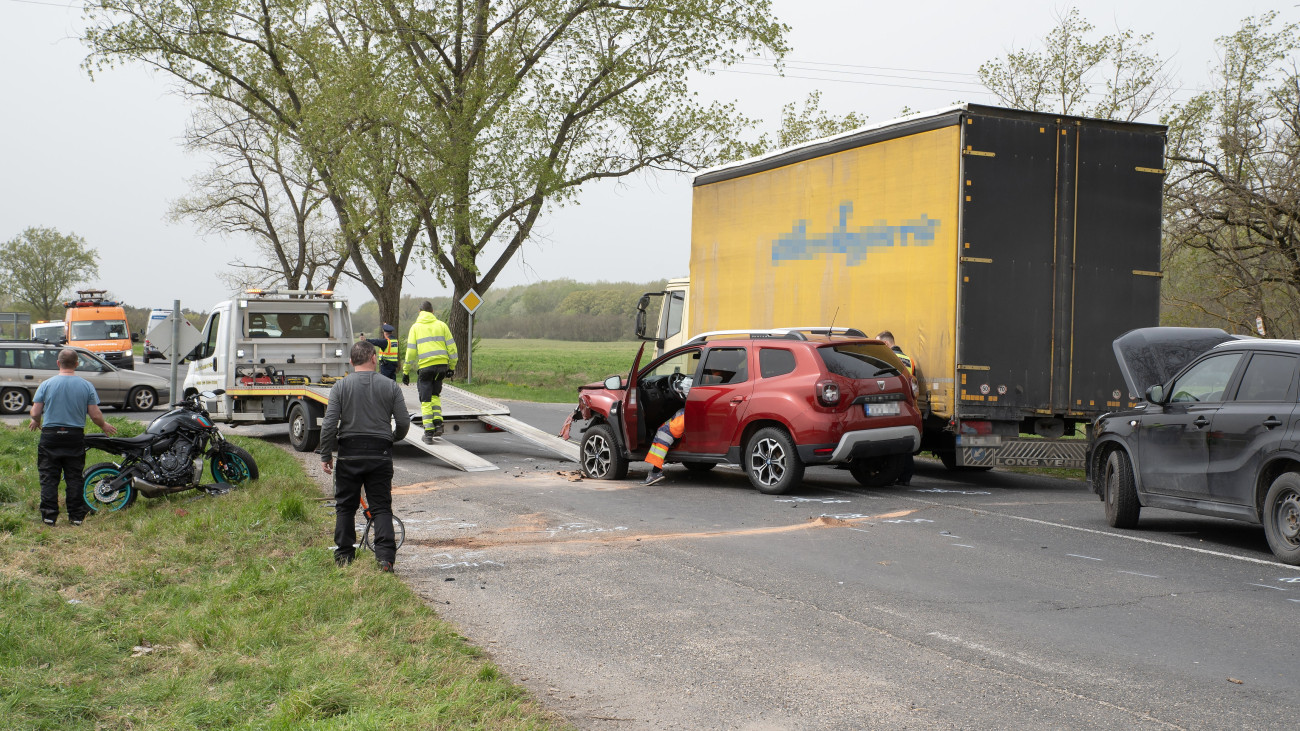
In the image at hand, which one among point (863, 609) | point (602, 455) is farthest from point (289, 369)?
point (863, 609)

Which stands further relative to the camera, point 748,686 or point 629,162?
point 629,162

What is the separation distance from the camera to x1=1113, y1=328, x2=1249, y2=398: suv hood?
9695 millimetres

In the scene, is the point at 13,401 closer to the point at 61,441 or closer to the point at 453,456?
the point at 453,456

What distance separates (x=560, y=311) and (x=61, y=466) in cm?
9575

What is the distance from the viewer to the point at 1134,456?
903 centimetres

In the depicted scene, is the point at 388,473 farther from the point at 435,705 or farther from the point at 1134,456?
the point at 1134,456

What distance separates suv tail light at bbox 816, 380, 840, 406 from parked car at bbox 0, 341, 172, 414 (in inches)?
658

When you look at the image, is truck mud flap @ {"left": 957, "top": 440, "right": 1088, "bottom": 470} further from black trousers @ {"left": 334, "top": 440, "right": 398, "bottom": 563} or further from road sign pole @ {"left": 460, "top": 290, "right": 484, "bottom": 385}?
road sign pole @ {"left": 460, "top": 290, "right": 484, "bottom": 385}

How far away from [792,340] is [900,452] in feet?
5.30

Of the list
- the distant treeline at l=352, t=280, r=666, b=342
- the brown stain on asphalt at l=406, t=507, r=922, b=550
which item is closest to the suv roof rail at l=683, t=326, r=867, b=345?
the brown stain on asphalt at l=406, t=507, r=922, b=550

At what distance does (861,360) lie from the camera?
1106cm

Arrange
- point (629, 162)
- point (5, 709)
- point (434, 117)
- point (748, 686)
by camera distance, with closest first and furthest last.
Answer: point (5, 709), point (748, 686), point (434, 117), point (629, 162)

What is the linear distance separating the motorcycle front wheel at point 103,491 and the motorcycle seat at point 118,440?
206 millimetres

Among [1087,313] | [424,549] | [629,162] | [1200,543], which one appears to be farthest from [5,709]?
[629,162]
